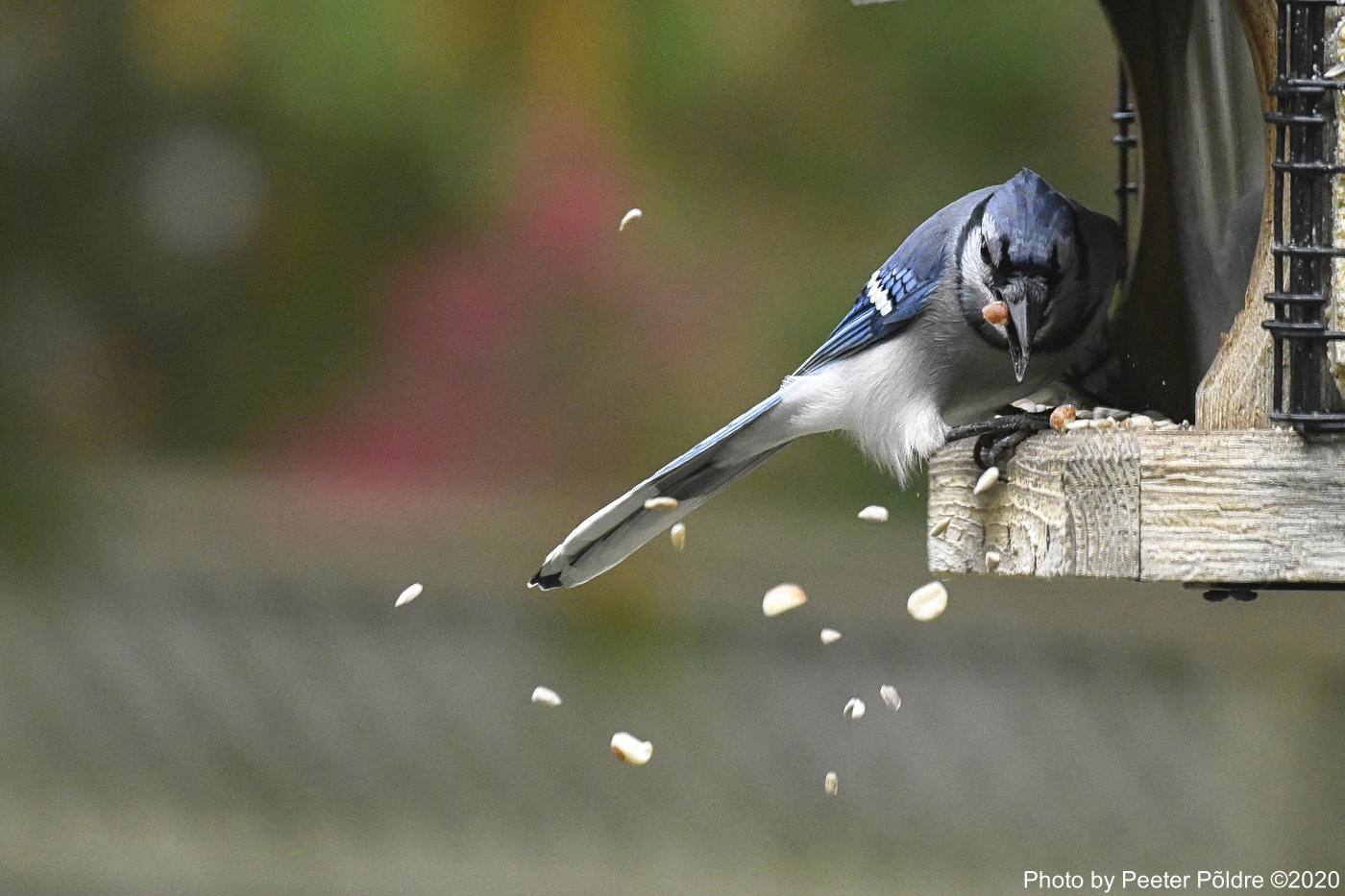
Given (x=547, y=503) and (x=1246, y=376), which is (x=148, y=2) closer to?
(x=547, y=503)

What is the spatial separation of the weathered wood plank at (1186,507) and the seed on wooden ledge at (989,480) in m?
0.06

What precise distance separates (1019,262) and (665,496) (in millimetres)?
730

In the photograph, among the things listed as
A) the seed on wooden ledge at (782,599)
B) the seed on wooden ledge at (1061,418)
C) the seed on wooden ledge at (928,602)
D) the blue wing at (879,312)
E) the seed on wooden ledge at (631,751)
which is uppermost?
the blue wing at (879,312)

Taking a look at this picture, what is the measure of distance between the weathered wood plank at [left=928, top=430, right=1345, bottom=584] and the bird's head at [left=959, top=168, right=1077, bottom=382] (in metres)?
0.27

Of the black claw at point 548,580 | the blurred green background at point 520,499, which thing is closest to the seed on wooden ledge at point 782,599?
the black claw at point 548,580

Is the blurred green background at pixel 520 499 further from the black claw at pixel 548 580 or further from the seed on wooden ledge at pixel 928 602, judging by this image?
the seed on wooden ledge at pixel 928 602

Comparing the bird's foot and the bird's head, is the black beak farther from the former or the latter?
the bird's foot

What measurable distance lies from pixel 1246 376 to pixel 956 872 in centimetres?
369

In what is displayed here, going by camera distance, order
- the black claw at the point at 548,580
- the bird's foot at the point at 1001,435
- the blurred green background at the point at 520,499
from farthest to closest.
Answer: the blurred green background at the point at 520,499 < the black claw at the point at 548,580 < the bird's foot at the point at 1001,435

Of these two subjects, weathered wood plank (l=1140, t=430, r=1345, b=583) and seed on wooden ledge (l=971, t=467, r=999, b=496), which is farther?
seed on wooden ledge (l=971, t=467, r=999, b=496)

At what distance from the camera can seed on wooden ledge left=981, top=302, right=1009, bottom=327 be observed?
229 centimetres

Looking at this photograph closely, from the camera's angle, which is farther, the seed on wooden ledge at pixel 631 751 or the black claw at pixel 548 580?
the black claw at pixel 548 580

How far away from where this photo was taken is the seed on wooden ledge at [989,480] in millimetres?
2105

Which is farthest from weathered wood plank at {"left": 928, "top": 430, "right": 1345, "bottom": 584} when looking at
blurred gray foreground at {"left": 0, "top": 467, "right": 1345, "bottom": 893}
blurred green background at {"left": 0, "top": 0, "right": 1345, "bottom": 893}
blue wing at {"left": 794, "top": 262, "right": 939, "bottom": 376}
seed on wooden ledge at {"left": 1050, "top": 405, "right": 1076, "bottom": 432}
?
blurred gray foreground at {"left": 0, "top": 467, "right": 1345, "bottom": 893}
